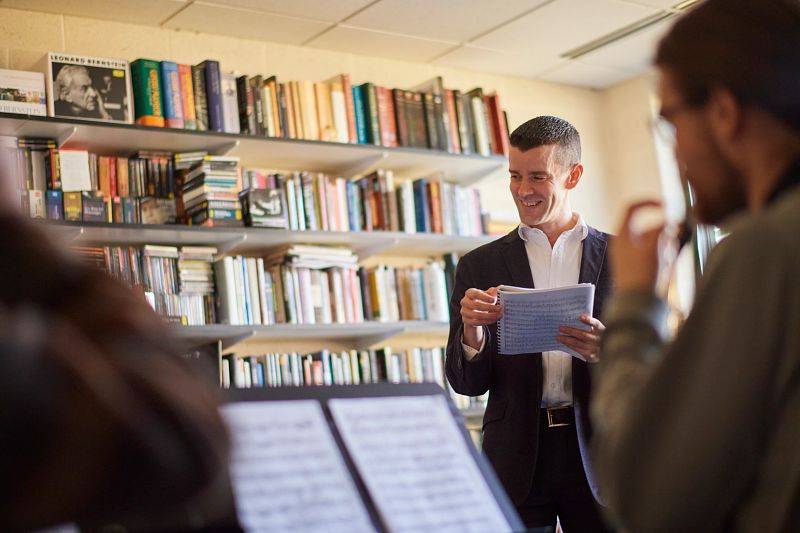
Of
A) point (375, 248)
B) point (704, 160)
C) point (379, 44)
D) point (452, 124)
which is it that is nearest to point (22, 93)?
point (375, 248)

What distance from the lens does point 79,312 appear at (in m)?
0.78

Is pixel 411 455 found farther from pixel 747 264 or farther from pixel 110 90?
pixel 110 90

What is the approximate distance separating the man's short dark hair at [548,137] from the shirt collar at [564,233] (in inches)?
8.6

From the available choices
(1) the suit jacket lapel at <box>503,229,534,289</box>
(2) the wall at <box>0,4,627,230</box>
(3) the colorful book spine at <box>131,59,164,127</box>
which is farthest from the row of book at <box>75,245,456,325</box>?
(1) the suit jacket lapel at <box>503,229,534,289</box>

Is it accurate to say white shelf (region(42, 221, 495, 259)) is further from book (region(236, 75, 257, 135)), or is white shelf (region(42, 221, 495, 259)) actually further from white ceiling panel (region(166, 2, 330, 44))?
white ceiling panel (region(166, 2, 330, 44))

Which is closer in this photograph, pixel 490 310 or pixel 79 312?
pixel 79 312

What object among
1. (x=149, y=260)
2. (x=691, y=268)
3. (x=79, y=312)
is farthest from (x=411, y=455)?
(x=691, y=268)

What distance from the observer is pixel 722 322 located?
3.42ft

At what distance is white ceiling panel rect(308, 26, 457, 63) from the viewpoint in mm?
4805

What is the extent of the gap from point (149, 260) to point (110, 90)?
68 cm

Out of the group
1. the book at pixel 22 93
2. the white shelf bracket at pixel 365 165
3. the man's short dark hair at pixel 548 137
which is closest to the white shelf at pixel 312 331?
the white shelf bracket at pixel 365 165

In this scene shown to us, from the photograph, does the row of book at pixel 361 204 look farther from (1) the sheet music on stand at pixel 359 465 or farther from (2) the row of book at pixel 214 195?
(1) the sheet music on stand at pixel 359 465

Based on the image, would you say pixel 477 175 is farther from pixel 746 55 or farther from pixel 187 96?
pixel 746 55

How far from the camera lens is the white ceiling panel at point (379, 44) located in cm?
480
